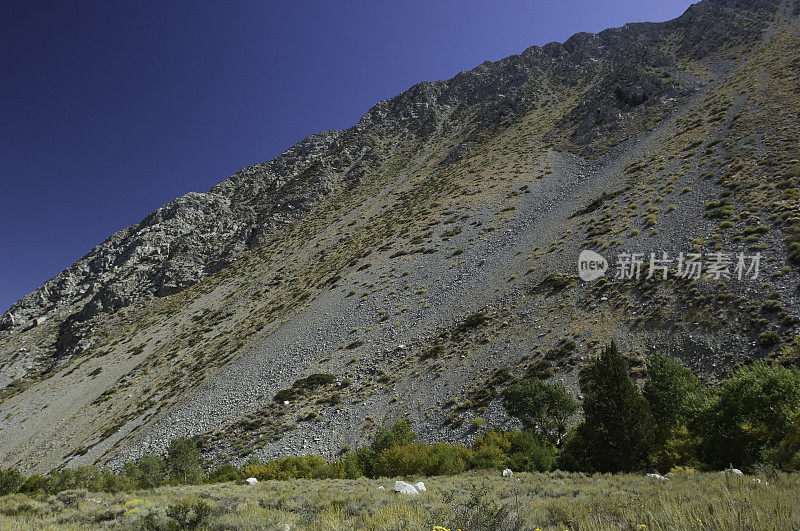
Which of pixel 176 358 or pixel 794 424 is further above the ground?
pixel 176 358

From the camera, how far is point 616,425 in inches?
512

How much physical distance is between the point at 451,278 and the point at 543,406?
16.5 meters

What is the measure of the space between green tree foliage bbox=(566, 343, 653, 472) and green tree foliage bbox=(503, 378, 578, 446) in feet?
7.22

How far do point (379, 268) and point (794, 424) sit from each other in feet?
106

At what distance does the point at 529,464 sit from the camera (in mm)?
14070

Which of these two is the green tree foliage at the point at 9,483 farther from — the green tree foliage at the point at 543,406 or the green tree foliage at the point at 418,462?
the green tree foliage at the point at 543,406

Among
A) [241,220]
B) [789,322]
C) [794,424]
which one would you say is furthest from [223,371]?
[241,220]

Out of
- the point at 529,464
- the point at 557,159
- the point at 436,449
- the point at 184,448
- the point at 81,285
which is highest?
the point at 81,285

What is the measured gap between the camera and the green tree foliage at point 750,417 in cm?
1048

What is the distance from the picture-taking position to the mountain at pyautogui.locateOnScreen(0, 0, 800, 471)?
769 inches

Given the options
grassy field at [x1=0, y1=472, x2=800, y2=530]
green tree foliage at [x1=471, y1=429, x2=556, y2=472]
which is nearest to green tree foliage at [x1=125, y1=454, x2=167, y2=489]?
grassy field at [x1=0, y1=472, x2=800, y2=530]

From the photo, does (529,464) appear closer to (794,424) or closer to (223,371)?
(794,424)

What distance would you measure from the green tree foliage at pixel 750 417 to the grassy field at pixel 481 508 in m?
3.89

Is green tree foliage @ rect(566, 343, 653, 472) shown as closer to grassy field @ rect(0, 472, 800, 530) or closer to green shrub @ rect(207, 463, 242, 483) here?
grassy field @ rect(0, 472, 800, 530)
